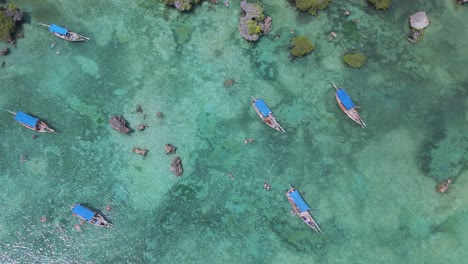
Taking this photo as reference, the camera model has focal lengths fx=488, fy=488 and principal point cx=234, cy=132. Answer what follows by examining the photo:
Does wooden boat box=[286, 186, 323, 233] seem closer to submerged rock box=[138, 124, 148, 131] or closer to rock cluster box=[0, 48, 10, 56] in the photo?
submerged rock box=[138, 124, 148, 131]

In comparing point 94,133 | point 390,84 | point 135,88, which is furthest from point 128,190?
point 390,84

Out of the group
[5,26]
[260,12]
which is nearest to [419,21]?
[260,12]

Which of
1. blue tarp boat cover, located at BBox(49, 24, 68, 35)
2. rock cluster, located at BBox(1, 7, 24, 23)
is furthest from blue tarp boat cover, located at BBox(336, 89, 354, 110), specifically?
rock cluster, located at BBox(1, 7, 24, 23)

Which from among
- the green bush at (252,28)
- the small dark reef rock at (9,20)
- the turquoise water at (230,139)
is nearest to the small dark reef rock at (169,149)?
the turquoise water at (230,139)

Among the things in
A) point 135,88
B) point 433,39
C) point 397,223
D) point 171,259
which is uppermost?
point 433,39

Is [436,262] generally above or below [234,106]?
below

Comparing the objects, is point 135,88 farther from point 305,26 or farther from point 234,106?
point 305,26
